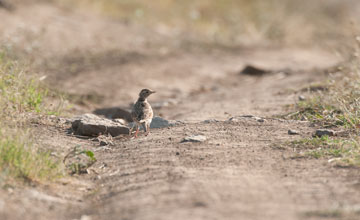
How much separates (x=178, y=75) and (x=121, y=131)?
6645 millimetres

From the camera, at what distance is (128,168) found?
5727 millimetres

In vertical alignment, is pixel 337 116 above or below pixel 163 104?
below

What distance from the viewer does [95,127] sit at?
7.11 meters

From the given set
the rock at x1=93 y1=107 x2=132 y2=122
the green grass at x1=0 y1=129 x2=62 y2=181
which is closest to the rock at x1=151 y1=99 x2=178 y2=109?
the rock at x1=93 y1=107 x2=132 y2=122

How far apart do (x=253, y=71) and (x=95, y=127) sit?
8.31m

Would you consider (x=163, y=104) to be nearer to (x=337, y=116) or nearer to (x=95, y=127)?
(x=95, y=127)

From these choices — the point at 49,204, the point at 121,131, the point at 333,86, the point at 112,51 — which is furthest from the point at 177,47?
the point at 49,204

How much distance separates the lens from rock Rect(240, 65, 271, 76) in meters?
14.5

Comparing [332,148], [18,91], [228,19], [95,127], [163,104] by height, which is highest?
[228,19]

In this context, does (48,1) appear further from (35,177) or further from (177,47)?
(35,177)

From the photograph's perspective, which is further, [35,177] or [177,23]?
[177,23]

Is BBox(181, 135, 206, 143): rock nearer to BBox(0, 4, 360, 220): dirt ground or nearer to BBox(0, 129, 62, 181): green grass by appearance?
BBox(0, 4, 360, 220): dirt ground

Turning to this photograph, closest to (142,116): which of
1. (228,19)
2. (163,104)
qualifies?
(163,104)

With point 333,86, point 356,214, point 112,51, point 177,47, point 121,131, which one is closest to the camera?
point 356,214
